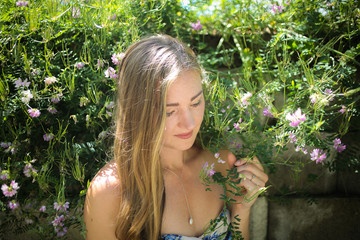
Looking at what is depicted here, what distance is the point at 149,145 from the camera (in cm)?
153

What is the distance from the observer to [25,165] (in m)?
1.63

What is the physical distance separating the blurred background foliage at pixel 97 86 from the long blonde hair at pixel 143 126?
0.56 ft

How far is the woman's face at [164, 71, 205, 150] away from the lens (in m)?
1.44

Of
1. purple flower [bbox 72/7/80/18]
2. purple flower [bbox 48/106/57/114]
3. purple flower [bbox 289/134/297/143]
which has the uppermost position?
purple flower [bbox 72/7/80/18]

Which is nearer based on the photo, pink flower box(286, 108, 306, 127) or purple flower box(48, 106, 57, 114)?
pink flower box(286, 108, 306, 127)

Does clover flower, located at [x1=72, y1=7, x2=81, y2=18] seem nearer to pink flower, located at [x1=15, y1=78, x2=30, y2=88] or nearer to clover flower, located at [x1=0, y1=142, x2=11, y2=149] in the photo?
pink flower, located at [x1=15, y1=78, x2=30, y2=88]

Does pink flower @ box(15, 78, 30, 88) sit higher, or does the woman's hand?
pink flower @ box(15, 78, 30, 88)

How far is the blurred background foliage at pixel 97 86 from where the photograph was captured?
1.62 meters

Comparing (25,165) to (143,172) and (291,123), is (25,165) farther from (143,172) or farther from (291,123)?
(291,123)

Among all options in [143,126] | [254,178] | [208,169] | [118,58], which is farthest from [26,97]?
[254,178]

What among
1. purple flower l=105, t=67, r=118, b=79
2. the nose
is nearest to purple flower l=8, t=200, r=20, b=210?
purple flower l=105, t=67, r=118, b=79

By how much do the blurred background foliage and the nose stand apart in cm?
19

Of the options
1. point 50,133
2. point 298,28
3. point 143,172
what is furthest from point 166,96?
point 298,28

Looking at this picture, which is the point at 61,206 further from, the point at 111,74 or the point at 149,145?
the point at 111,74
